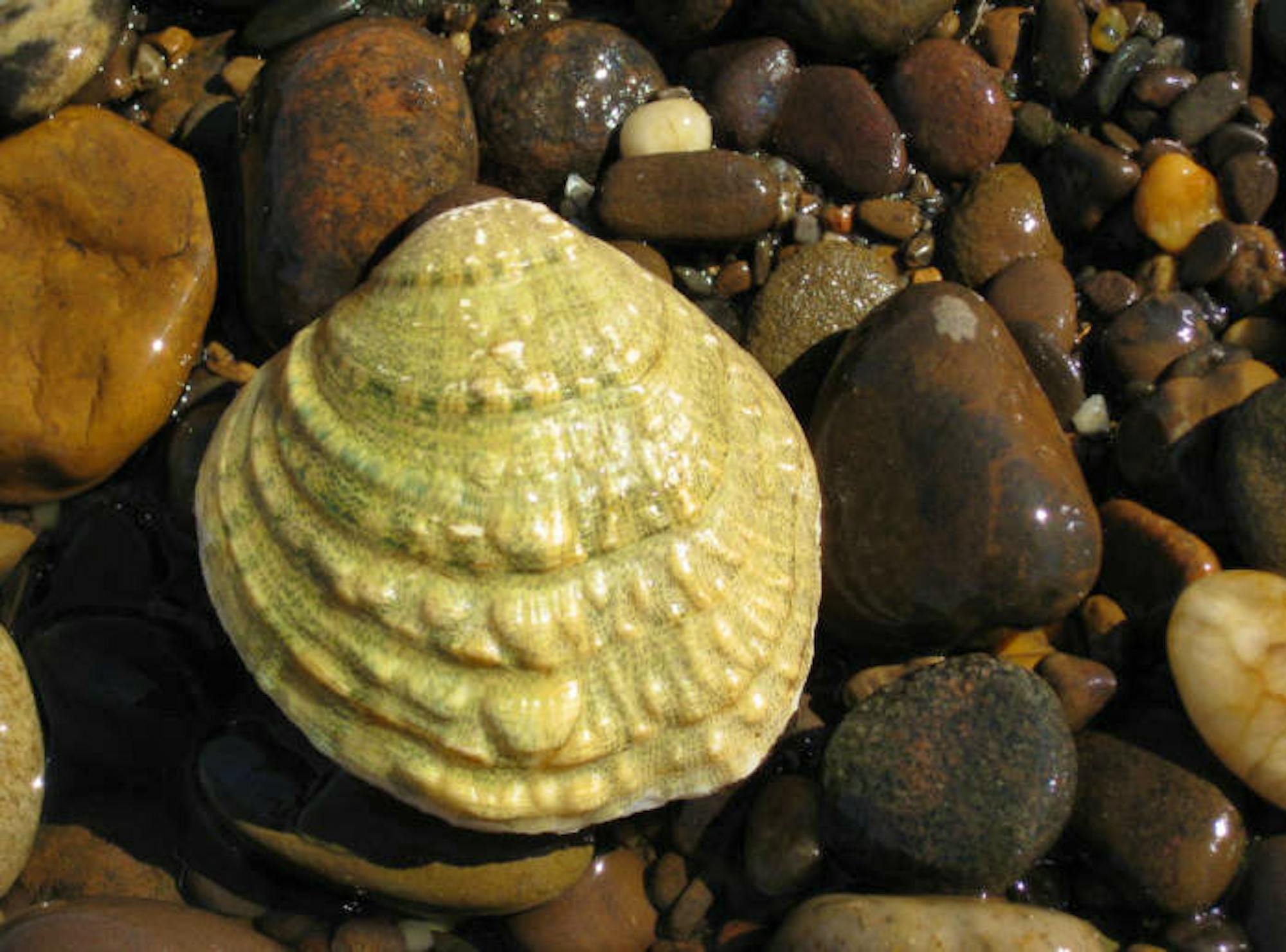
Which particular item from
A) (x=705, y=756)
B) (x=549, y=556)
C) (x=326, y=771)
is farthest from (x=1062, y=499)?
(x=326, y=771)

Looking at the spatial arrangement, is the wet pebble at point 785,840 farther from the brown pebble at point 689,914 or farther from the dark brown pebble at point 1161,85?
the dark brown pebble at point 1161,85

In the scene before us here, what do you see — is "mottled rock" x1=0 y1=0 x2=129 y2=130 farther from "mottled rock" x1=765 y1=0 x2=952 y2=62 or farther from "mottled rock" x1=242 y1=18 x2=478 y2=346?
"mottled rock" x1=765 y1=0 x2=952 y2=62

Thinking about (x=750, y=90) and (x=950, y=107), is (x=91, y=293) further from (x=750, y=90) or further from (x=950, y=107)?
(x=950, y=107)

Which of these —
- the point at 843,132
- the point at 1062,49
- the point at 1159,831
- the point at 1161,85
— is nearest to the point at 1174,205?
the point at 1161,85

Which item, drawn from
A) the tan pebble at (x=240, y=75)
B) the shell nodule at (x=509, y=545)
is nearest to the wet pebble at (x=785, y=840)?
the shell nodule at (x=509, y=545)

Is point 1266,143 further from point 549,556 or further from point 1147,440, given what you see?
point 549,556

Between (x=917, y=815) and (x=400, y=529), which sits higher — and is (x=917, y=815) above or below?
below

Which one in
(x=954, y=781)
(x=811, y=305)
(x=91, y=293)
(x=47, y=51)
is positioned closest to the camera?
(x=954, y=781)
